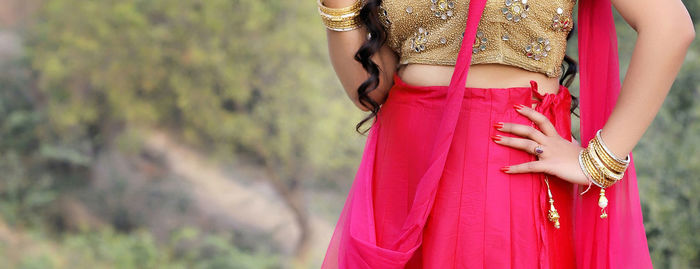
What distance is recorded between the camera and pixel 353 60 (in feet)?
3.87

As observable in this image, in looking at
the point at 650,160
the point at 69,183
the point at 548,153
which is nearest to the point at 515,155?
the point at 548,153

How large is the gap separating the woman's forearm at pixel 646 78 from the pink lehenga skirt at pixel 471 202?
101mm

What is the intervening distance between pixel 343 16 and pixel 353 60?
3.2 inches

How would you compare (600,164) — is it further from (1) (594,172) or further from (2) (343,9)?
(2) (343,9)

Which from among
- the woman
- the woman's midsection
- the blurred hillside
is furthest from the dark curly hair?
the blurred hillside

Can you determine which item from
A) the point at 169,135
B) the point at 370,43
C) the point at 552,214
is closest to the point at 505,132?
the point at 552,214

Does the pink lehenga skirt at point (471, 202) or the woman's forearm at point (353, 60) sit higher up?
the woman's forearm at point (353, 60)

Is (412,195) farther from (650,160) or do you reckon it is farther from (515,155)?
(650,160)

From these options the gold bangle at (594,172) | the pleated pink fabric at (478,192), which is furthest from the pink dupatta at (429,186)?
the gold bangle at (594,172)

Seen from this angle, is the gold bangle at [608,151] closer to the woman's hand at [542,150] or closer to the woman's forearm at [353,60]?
the woman's hand at [542,150]

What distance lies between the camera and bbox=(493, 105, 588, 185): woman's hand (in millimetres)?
1035

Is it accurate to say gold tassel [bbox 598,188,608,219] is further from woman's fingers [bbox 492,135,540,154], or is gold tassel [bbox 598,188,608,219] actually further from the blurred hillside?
the blurred hillside

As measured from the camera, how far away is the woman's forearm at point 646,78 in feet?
3.23

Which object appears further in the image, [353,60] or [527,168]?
[353,60]
